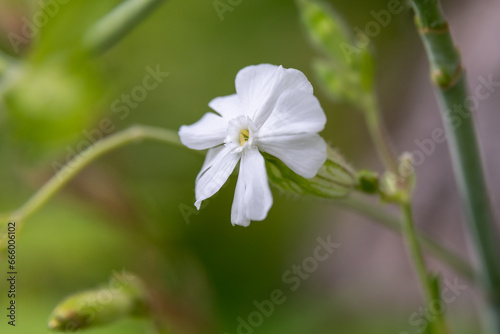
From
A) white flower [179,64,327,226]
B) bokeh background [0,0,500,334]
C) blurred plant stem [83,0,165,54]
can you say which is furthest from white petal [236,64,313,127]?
bokeh background [0,0,500,334]

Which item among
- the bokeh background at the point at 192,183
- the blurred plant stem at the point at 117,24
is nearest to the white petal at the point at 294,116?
the blurred plant stem at the point at 117,24

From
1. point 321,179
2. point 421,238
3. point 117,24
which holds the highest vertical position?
point 117,24

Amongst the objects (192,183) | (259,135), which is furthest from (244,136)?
(192,183)

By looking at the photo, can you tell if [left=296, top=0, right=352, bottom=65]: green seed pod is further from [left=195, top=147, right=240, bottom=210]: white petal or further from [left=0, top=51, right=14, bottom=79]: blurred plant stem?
[left=0, top=51, right=14, bottom=79]: blurred plant stem

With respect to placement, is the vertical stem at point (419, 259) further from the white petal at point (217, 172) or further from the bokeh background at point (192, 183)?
the bokeh background at point (192, 183)

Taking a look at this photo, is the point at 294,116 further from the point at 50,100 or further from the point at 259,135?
the point at 50,100

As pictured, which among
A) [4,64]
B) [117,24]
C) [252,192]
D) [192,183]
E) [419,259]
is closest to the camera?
[252,192]

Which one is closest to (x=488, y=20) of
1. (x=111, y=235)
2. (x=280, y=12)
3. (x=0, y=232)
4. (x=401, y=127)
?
(x=401, y=127)
